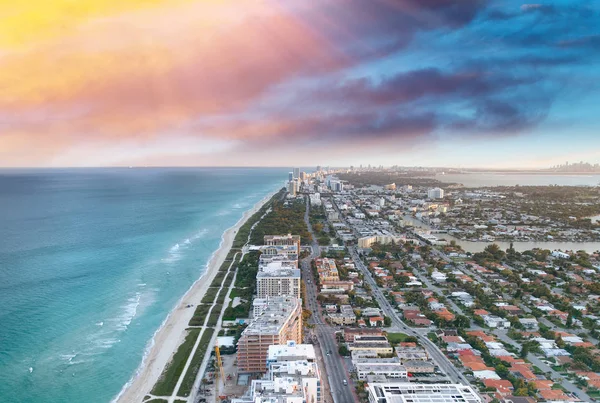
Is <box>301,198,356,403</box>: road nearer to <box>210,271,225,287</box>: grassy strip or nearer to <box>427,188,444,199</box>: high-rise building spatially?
<box>210,271,225,287</box>: grassy strip

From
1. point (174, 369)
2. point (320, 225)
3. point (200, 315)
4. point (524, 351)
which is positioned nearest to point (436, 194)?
point (320, 225)

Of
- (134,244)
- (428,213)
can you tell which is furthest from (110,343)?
(428,213)

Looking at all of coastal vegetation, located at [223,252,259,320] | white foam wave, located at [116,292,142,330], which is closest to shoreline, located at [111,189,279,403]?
white foam wave, located at [116,292,142,330]

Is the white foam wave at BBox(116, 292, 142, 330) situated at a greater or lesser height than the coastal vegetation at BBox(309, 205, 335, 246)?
lesser

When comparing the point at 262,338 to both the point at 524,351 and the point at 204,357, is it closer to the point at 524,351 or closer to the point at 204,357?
the point at 204,357

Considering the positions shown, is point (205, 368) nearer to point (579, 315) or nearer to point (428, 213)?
point (579, 315)

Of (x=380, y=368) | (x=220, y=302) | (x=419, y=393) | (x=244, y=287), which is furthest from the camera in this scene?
(x=244, y=287)

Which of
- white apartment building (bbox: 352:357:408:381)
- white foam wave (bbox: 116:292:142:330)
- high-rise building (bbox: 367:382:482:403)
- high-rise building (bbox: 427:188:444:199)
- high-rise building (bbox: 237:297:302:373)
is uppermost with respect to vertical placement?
high-rise building (bbox: 427:188:444:199)

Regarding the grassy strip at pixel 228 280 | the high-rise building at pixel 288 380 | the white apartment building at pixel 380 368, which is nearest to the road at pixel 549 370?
the white apartment building at pixel 380 368
